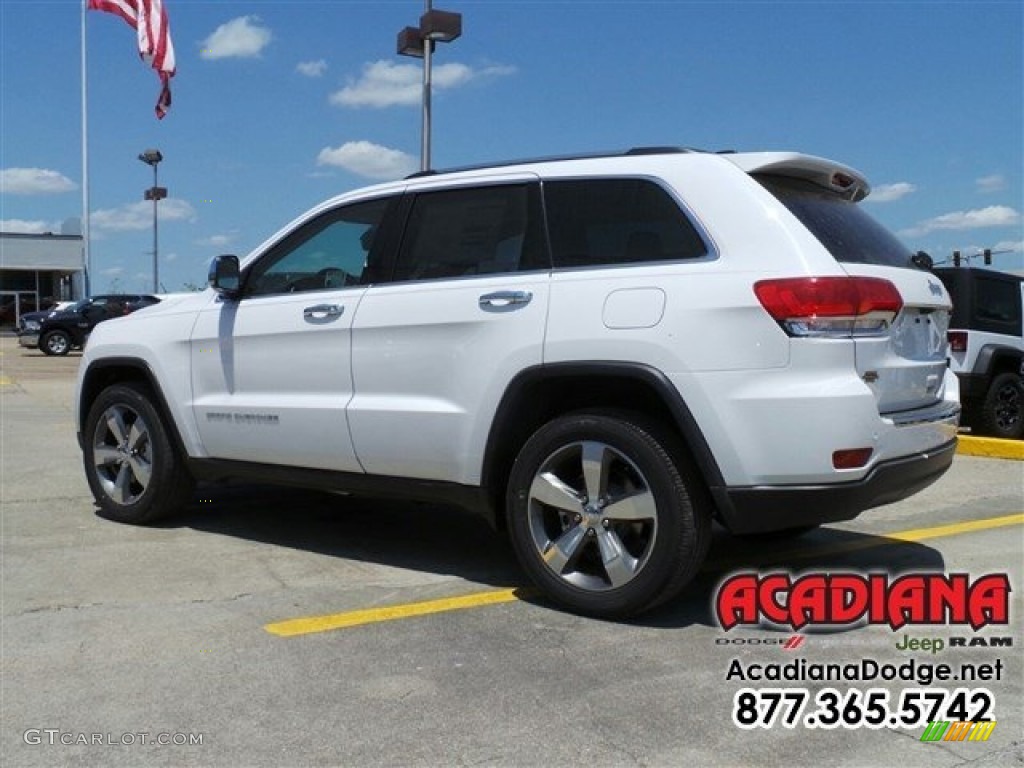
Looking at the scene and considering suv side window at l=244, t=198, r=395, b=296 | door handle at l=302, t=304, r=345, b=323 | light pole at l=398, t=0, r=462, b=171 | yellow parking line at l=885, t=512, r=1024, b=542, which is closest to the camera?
door handle at l=302, t=304, r=345, b=323

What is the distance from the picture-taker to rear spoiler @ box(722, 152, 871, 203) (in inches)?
160

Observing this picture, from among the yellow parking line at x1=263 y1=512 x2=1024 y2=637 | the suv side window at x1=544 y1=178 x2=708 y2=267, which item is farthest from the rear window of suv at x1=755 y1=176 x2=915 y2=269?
the yellow parking line at x1=263 y1=512 x2=1024 y2=637

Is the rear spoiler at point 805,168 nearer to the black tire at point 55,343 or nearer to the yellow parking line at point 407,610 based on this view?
the yellow parking line at point 407,610

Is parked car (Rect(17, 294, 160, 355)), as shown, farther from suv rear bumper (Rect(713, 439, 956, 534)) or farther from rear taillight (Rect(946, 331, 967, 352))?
suv rear bumper (Rect(713, 439, 956, 534))

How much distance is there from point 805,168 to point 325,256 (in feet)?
7.79

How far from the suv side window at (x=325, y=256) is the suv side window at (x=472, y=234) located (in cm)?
24

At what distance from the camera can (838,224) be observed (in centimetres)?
414

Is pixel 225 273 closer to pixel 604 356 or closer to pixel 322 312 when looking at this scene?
pixel 322 312

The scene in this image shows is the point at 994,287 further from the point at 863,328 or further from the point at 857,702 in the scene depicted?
the point at 857,702

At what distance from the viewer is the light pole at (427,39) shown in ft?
49.5

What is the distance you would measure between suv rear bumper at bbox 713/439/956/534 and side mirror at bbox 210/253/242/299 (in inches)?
112

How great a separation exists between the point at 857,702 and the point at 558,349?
1699mm

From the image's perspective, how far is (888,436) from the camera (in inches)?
149

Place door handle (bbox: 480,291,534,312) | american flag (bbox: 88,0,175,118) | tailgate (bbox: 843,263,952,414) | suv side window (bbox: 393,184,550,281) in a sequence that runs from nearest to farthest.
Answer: tailgate (bbox: 843,263,952,414) → door handle (bbox: 480,291,534,312) → suv side window (bbox: 393,184,550,281) → american flag (bbox: 88,0,175,118)
